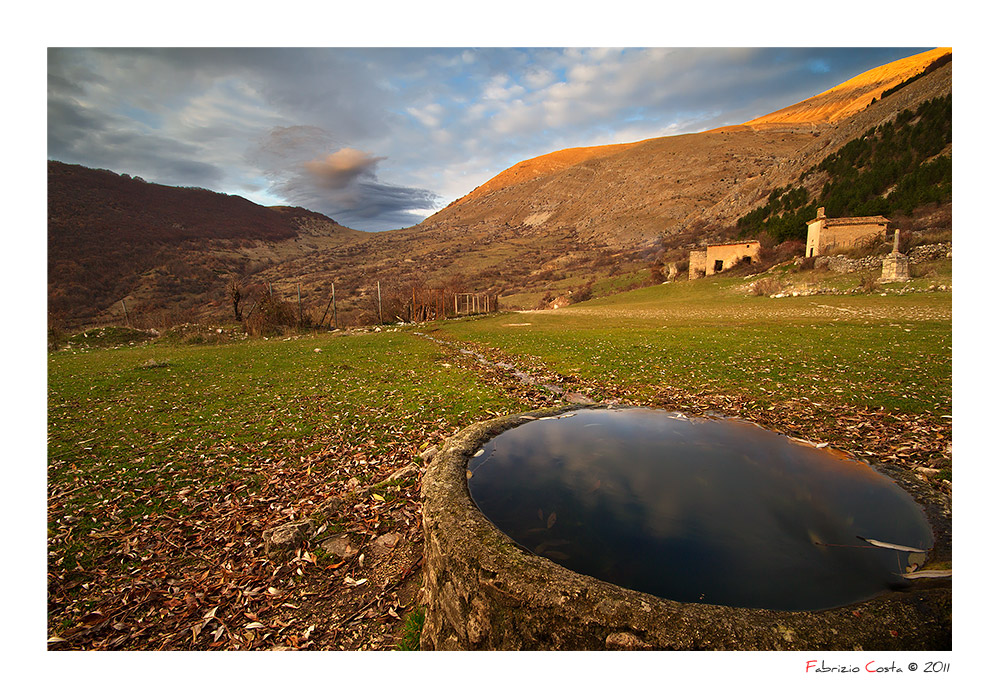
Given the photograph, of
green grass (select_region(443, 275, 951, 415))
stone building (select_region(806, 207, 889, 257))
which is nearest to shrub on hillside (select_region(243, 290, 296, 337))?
green grass (select_region(443, 275, 951, 415))

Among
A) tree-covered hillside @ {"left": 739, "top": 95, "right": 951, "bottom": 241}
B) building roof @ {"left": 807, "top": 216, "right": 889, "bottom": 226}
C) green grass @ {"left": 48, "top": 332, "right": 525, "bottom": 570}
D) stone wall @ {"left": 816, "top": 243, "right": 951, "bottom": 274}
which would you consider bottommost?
green grass @ {"left": 48, "top": 332, "right": 525, "bottom": 570}

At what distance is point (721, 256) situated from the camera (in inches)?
1876

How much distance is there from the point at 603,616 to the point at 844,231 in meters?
49.8

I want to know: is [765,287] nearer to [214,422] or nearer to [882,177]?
[882,177]

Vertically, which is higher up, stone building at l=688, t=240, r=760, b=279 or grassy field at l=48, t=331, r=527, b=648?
stone building at l=688, t=240, r=760, b=279

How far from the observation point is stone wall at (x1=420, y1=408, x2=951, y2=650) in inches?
72.9

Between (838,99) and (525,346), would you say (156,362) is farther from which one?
(838,99)

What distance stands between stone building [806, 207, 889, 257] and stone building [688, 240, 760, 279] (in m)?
6.65

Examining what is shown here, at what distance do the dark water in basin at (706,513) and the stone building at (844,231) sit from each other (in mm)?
45039

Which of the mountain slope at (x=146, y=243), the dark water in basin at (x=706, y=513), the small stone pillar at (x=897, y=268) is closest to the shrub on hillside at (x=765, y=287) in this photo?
the small stone pillar at (x=897, y=268)

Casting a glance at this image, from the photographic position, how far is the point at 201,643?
10.0 ft

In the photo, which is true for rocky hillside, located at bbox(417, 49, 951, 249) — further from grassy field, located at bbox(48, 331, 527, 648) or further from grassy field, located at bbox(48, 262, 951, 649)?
grassy field, located at bbox(48, 331, 527, 648)

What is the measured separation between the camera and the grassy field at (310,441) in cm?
332

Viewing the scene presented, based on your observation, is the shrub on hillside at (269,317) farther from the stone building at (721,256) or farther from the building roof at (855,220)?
the building roof at (855,220)
